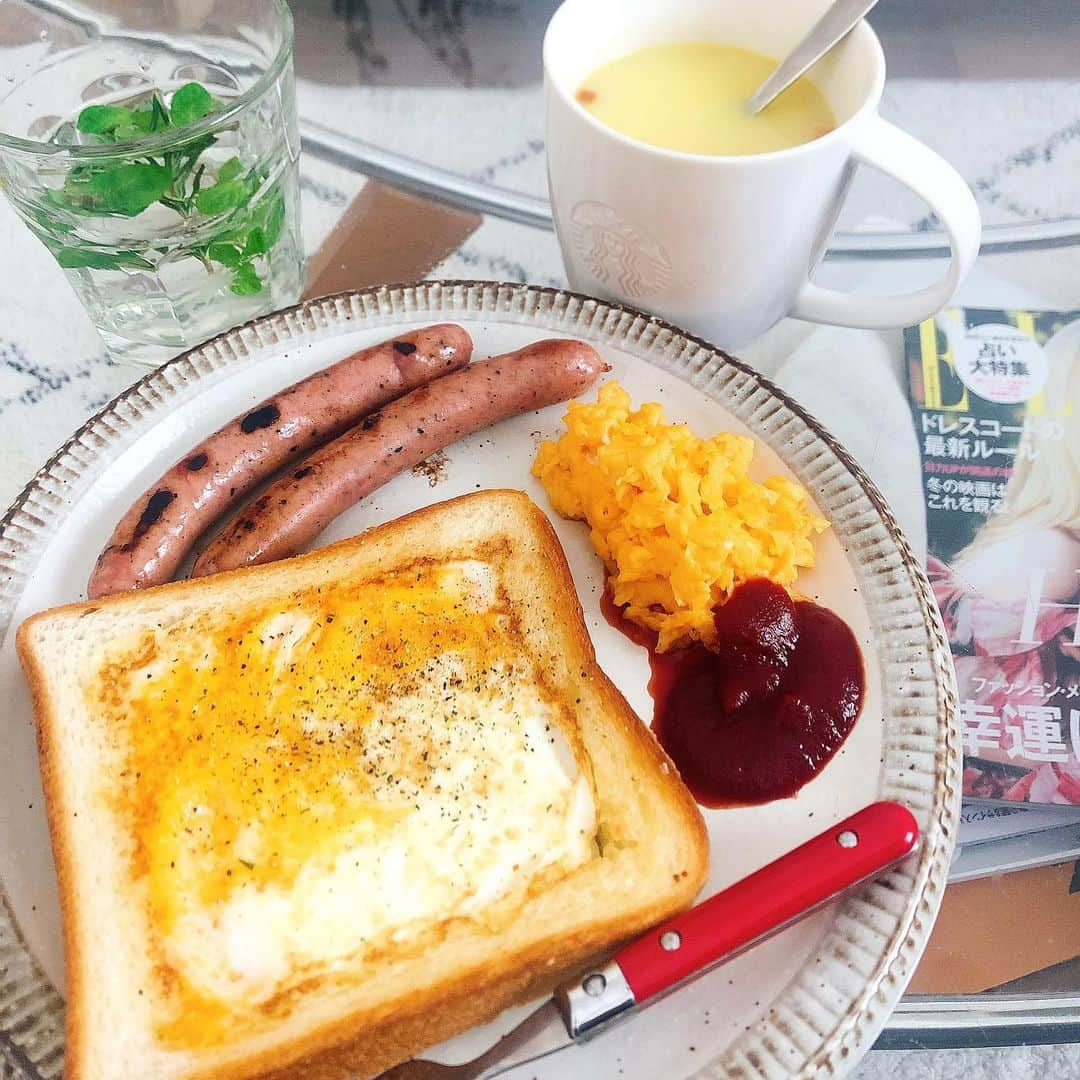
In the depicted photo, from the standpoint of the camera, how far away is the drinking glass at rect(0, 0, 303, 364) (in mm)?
2008

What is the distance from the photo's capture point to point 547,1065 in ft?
5.07

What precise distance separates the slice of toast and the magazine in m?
0.81

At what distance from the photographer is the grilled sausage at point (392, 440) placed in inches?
78.2

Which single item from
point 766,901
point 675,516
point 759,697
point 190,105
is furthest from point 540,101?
point 766,901

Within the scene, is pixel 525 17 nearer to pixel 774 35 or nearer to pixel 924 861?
pixel 774 35

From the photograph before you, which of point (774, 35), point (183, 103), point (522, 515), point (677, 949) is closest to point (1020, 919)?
point (677, 949)

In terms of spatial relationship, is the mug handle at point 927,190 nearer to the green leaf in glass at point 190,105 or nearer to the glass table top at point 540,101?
the glass table top at point 540,101

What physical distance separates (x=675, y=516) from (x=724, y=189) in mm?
659

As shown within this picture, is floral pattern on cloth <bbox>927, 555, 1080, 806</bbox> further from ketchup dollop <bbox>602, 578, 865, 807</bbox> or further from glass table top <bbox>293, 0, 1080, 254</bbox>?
glass table top <bbox>293, 0, 1080, 254</bbox>

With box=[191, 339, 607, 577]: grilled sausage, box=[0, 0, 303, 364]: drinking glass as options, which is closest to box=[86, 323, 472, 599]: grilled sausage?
box=[191, 339, 607, 577]: grilled sausage

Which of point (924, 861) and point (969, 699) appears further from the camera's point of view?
point (969, 699)

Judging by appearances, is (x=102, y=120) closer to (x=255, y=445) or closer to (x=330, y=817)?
(x=255, y=445)

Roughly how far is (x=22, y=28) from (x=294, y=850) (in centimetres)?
215

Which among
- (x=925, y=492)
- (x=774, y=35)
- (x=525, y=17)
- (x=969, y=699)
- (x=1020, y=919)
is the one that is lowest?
(x=1020, y=919)
